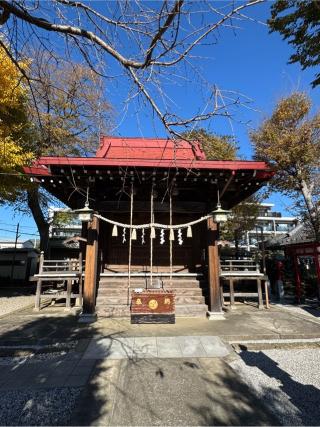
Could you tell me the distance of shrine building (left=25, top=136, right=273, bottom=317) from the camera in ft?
27.5

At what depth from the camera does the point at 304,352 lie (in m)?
5.96

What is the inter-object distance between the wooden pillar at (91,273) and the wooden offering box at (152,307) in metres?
1.27

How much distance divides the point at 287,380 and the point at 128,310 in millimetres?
5271

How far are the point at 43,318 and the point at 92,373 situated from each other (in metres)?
4.72

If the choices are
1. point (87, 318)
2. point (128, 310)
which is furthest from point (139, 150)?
point (87, 318)

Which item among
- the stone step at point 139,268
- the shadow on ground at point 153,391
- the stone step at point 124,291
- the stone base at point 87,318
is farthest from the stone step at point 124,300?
the shadow on ground at point 153,391

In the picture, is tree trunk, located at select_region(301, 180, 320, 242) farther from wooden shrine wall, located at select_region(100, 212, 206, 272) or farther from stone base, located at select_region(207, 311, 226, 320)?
stone base, located at select_region(207, 311, 226, 320)

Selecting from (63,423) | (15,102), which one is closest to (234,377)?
(63,423)

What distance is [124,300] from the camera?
918cm

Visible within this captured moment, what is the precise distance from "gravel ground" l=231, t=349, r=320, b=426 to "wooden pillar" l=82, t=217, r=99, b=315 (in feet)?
14.1

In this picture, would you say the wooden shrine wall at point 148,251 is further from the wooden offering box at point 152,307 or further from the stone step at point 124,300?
the wooden offering box at point 152,307

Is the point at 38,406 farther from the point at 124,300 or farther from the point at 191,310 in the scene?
the point at 191,310

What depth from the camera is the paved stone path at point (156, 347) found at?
5605mm

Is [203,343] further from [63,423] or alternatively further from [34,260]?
[34,260]
